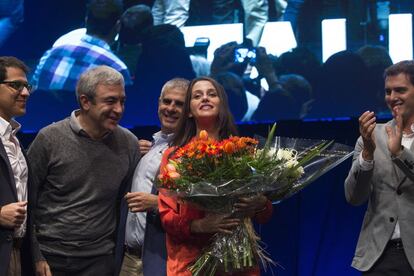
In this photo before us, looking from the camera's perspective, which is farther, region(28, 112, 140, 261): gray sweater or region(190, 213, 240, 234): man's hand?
region(28, 112, 140, 261): gray sweater

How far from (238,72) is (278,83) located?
0.31 meters

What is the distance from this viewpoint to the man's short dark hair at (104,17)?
20.4 ft

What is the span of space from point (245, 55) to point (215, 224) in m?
2.98

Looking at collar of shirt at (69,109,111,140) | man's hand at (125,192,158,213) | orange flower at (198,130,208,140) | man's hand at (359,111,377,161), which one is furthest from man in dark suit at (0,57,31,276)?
man's hand at (359,111,377,161)

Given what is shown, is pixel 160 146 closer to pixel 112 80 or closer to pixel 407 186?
pixel 112 80

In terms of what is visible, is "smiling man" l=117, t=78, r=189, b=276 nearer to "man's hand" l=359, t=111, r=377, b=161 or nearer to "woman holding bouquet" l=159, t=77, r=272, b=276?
"woman holding bouquet" l=159, t=77, r=272, b=276

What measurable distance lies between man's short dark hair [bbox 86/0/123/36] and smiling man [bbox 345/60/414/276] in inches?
123

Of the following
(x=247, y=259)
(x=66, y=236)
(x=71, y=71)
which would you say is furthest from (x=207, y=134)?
(x=71, y=71)

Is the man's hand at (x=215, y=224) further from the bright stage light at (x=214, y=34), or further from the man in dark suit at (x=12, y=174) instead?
the bright stage light at (x=214, y=34)

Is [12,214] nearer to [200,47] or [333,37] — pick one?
[200,47]

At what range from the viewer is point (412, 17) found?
18.9 feet

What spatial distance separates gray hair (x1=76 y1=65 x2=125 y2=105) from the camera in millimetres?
3818

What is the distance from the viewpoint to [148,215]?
3.60 m

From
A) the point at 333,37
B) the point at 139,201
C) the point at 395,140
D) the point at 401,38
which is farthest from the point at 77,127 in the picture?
the point at 401,38
